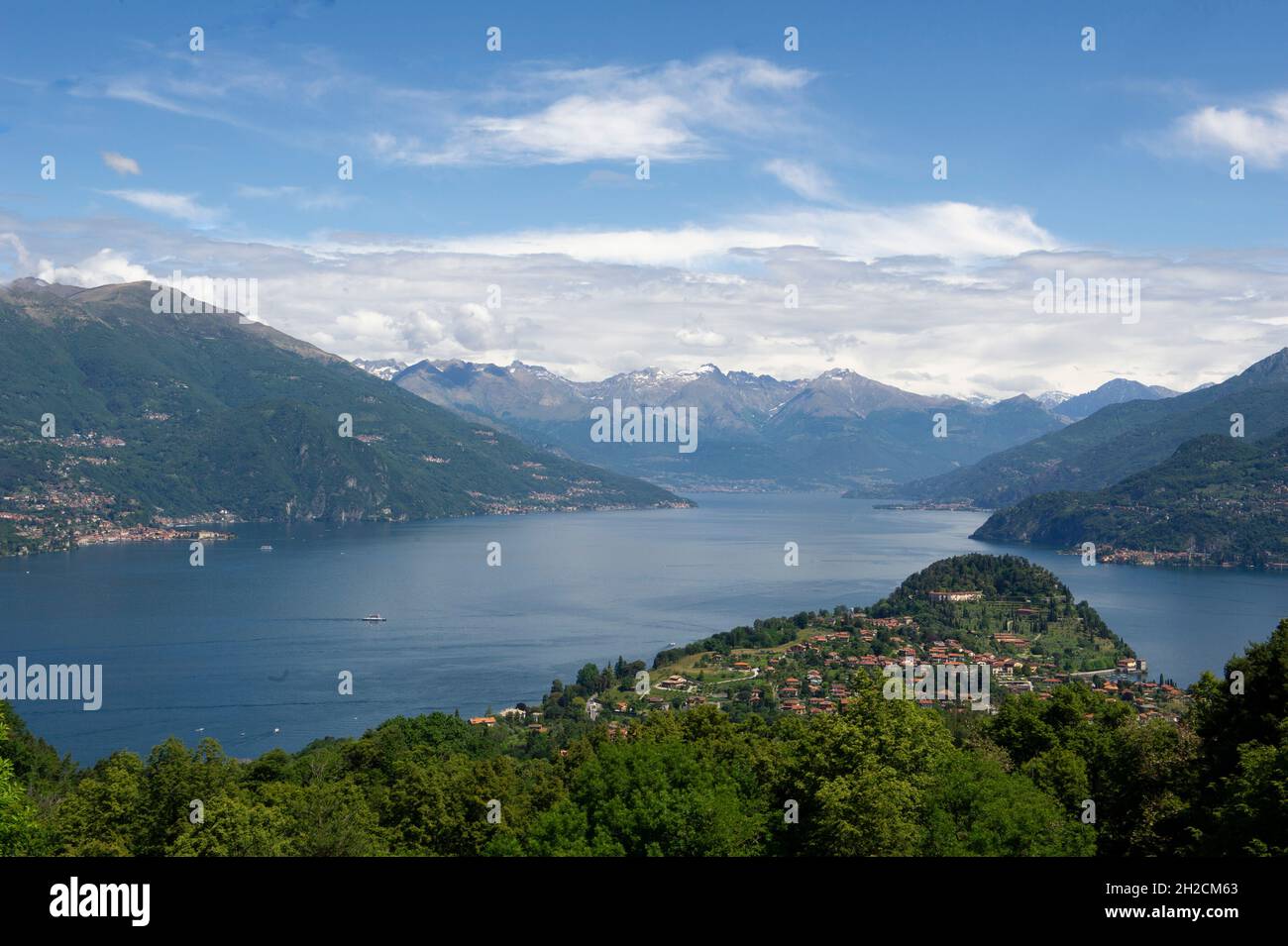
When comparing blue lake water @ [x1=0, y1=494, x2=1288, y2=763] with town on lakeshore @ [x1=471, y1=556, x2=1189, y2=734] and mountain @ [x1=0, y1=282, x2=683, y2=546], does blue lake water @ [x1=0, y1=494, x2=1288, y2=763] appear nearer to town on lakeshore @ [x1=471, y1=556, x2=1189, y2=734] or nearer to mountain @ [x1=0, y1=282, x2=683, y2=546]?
town on lakeshore @ [x1=471, y1=556, x2=1189, y2=734]

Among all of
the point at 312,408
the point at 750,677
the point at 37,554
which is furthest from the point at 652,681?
the point at 312,408

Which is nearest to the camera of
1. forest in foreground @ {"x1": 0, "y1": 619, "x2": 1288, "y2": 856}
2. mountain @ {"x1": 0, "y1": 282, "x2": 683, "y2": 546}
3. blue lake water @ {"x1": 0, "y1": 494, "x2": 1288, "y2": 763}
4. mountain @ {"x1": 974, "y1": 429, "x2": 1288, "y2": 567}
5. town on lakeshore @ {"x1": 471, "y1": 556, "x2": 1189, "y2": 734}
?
forest in foreground @ {"x1": 0, "y1": 619, "x2": 1288, "y2": 856}

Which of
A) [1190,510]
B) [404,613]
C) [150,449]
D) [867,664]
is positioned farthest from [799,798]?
[150,449]

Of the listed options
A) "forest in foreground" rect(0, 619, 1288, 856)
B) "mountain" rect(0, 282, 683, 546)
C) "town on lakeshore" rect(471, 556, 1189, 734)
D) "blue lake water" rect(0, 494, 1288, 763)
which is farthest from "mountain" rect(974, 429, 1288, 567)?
"forest in foreground" rect(0, 619, 1288, 856)
